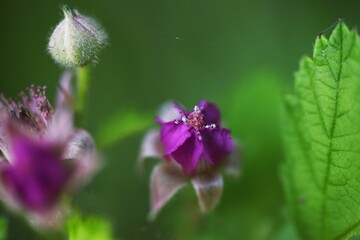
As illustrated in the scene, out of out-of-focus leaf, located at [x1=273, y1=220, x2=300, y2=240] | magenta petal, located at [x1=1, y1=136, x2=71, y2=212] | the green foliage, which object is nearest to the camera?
magenta petal, located at [x1=1, y1=136, x2=71, y2=212]

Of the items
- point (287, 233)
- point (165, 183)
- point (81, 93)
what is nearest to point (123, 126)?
point (81, 93)

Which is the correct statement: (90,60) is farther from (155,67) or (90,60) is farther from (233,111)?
(155,67)

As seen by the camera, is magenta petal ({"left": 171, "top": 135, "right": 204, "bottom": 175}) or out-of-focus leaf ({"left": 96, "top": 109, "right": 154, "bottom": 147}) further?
out-of-focus leaf ({"left": 96, "top": 109, "right": 154, "bottom": 147})

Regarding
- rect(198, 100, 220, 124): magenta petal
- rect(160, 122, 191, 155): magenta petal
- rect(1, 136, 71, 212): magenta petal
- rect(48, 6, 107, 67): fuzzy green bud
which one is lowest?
rect(1, 136, 71, 212): magenta petal

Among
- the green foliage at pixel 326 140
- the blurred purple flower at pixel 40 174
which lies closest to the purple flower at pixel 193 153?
the green foliage at pixel 326 140

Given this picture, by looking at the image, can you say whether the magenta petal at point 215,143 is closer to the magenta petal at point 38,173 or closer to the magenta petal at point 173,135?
the magenta petal at point 173,135

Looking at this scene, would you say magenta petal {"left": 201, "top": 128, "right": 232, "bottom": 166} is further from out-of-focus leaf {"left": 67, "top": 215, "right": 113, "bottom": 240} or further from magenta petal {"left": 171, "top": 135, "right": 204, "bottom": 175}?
out-of-focus leaf {"left": 67, "top": 215, "right": 113, "bottom": 240}

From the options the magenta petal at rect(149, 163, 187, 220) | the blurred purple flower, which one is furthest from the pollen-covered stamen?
the blurred purple flower

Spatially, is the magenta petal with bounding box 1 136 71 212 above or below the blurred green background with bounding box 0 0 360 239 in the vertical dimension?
below

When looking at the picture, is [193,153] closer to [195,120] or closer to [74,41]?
[195,120]
